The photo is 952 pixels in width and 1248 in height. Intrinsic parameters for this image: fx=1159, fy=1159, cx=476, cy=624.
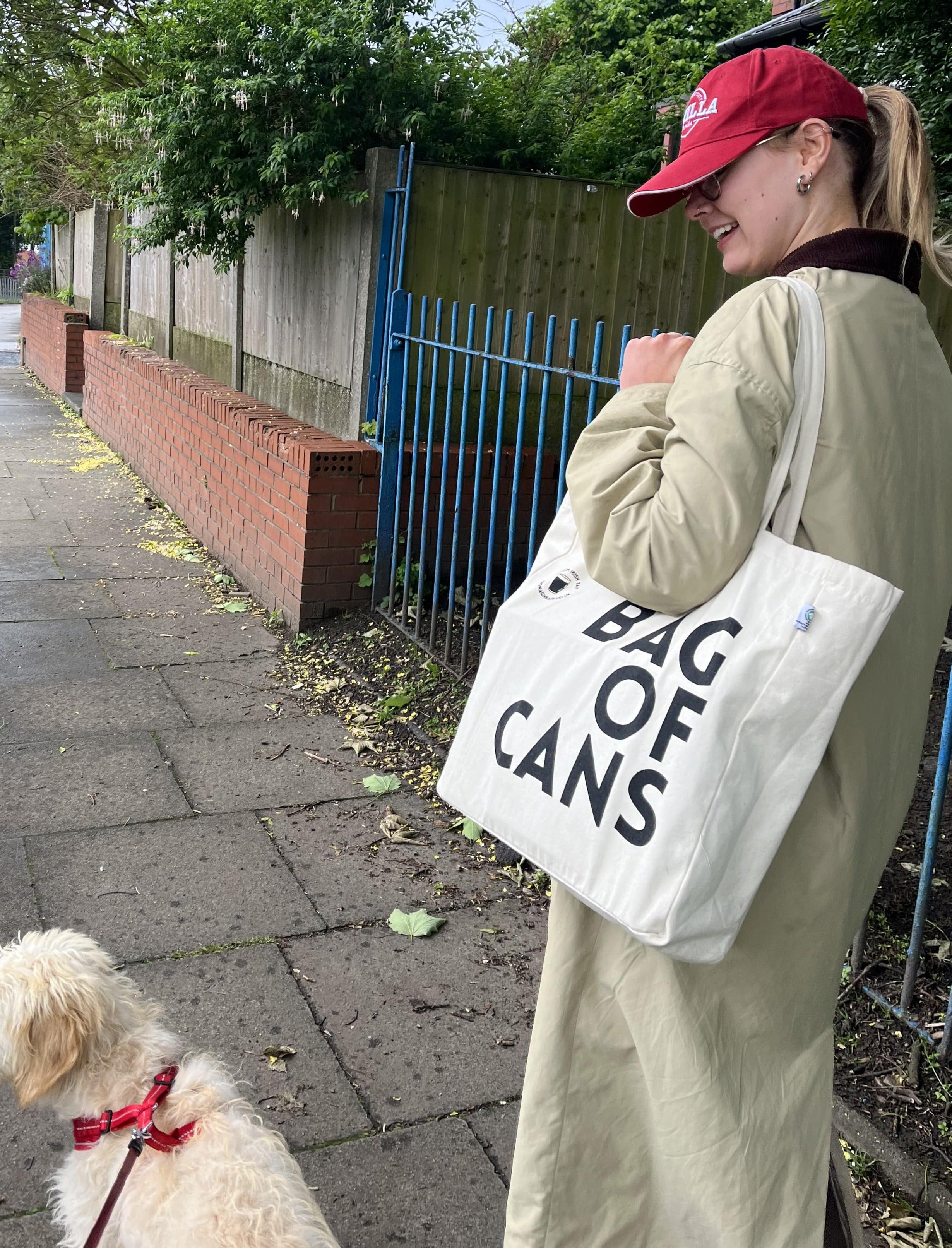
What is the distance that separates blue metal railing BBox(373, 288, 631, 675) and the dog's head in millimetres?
3036

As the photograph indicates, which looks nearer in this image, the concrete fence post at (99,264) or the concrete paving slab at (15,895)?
the concrete paving slab at (15,895)

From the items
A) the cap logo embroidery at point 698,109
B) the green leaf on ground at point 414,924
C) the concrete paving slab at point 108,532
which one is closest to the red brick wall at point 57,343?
the concrete paving slab at point 108,532

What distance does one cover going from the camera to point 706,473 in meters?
1.47

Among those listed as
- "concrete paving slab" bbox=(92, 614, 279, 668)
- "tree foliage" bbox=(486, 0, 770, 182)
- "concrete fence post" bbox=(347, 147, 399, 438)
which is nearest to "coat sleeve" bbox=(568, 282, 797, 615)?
"concrete fence post" bbox=(347, 147, 399, 438)

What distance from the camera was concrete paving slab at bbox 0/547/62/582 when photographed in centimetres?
729

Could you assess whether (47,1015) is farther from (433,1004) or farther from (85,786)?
(85,786)

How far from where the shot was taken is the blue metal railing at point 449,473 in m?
5.30

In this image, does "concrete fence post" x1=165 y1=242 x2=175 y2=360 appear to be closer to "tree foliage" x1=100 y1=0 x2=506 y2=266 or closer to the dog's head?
"tree foliage" x1=100 y1=0 x2=506 y2=266

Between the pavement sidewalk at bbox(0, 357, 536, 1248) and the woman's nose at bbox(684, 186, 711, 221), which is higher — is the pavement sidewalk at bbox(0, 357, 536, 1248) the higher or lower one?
the lower one

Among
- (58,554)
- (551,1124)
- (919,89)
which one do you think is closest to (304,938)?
(551,1124)

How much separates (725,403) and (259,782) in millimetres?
3452

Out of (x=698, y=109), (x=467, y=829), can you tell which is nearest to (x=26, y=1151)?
(x=467, y=829)

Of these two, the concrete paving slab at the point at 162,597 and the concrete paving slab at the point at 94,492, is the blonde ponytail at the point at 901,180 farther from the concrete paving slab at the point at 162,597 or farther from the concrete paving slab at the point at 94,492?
the concrete paving slab at the point at 94,492

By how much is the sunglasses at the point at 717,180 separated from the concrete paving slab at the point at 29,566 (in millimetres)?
6321
